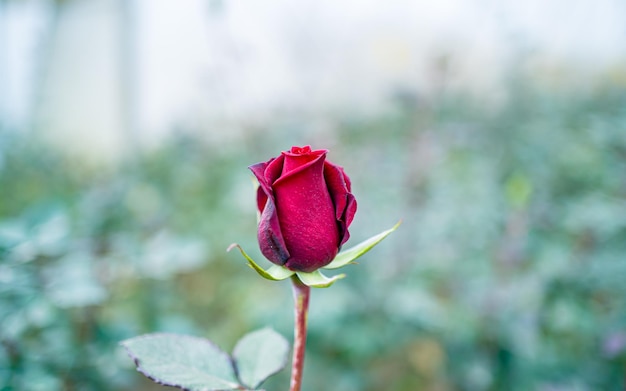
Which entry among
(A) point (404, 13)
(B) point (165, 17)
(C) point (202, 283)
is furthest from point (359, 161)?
(B) point (165, 17)

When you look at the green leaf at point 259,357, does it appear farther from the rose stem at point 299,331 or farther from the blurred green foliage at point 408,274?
the blurred green foliage at point 408,274

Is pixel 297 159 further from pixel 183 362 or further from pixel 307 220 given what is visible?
pixel 183 362

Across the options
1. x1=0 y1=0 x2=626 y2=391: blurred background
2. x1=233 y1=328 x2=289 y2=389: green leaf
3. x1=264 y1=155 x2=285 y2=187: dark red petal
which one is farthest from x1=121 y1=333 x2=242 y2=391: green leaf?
x1=0 y1=0 x2=626 y2=391: blurred background

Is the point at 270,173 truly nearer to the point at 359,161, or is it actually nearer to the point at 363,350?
the point at 363,350

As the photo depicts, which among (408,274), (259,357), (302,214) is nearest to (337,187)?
(302,214)

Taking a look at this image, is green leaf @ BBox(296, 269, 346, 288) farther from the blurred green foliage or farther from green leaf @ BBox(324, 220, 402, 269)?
the blurred green foliage
